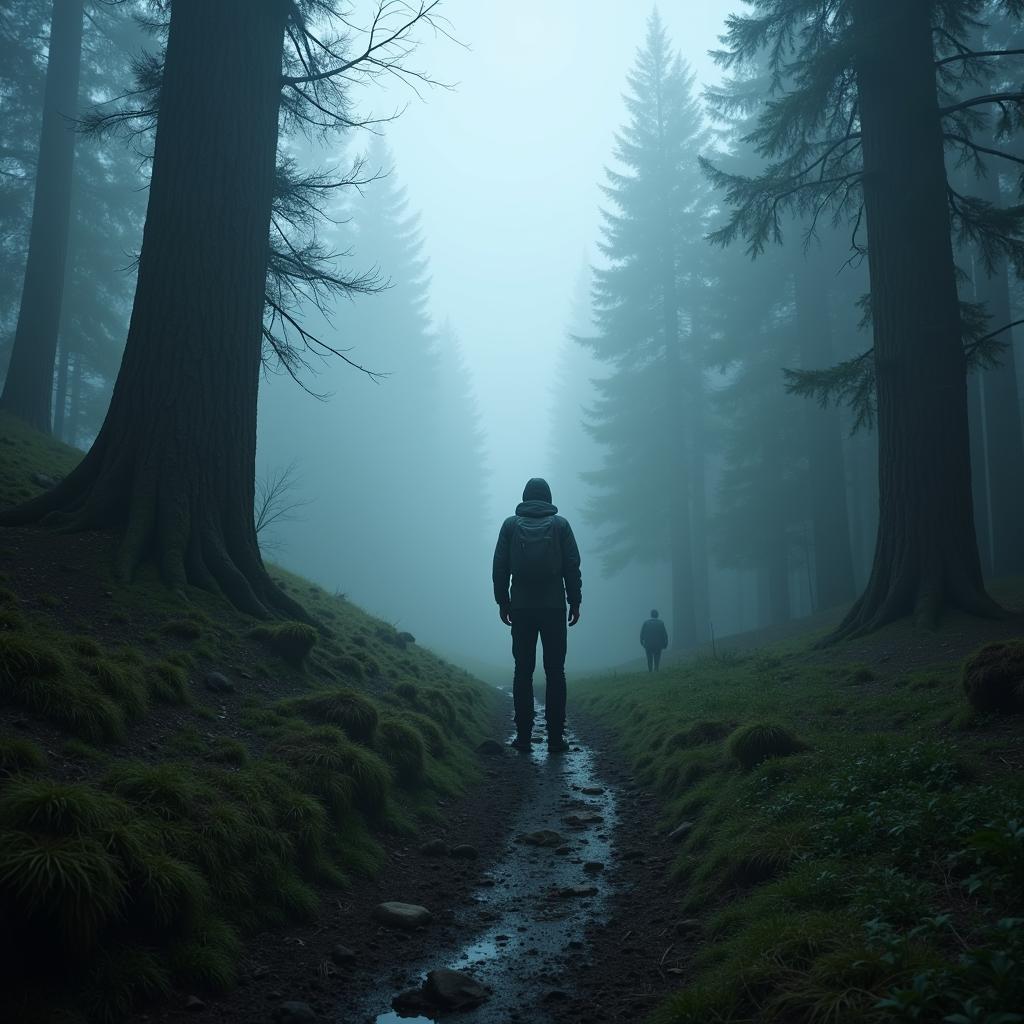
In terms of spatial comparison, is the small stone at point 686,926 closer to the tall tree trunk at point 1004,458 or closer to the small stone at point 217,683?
the small stone at point 217,683

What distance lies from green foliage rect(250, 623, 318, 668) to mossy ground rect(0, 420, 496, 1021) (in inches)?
0.7

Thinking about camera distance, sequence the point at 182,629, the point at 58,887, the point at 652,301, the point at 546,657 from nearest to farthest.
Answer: the point at 58,887 → the point at 182,629 → the point at 546,657 → the point at 652,301

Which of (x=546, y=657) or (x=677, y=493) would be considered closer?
(x=546, y=657)

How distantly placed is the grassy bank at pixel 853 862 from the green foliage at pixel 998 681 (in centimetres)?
10

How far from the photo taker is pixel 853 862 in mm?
2961

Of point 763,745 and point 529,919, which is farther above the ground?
point 763,745

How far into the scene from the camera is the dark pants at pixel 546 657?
7.31 meters

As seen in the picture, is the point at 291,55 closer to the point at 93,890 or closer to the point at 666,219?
the point at 93,890

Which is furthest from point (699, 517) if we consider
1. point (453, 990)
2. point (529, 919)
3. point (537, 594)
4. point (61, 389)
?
point (453, 990)

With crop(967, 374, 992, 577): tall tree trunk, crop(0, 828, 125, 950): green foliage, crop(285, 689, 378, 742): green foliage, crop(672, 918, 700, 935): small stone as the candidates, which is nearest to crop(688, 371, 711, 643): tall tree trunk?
crop(967, 374, 992, 577): tall tree trunk

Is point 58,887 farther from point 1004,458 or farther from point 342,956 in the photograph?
point 1004,458

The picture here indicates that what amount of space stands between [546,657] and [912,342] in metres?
5.97

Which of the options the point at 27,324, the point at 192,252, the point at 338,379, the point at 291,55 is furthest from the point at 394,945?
the point at 338,379

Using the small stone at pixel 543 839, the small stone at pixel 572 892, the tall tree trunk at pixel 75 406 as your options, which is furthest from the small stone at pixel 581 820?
the tall tree trunk at pixel 75 406
